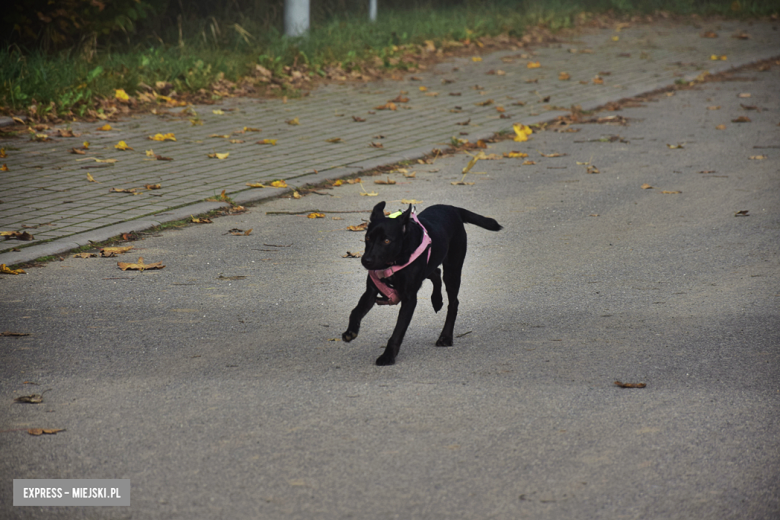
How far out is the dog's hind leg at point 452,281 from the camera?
4395 millimetres

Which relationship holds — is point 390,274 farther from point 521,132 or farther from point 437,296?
point 521,132

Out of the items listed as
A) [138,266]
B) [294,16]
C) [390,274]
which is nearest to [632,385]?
[390,274]

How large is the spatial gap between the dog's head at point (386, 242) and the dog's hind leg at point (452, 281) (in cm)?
52

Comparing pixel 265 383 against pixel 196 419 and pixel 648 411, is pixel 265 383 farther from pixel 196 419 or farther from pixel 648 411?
pixel 648 411

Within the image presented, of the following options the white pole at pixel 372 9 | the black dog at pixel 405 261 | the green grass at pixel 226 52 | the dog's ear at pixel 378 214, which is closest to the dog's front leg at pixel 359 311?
the black dog at pixel 405 261

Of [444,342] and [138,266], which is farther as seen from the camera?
[138,266]

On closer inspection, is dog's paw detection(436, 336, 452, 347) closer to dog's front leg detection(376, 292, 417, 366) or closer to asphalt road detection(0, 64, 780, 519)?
asphalt road detection(0, 64, 780, 519)

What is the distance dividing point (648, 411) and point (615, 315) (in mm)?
1256

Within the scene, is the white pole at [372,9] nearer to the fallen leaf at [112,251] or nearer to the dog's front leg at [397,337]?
the fallen leaf at [112,251]

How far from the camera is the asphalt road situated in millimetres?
2959

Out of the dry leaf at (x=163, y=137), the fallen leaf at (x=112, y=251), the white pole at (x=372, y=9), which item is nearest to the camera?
the fallen leaf at (x=112, y=251)

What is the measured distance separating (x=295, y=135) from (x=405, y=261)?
19.2 ft

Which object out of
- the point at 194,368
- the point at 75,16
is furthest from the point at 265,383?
the point at 75,16

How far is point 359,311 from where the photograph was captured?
165 inches
